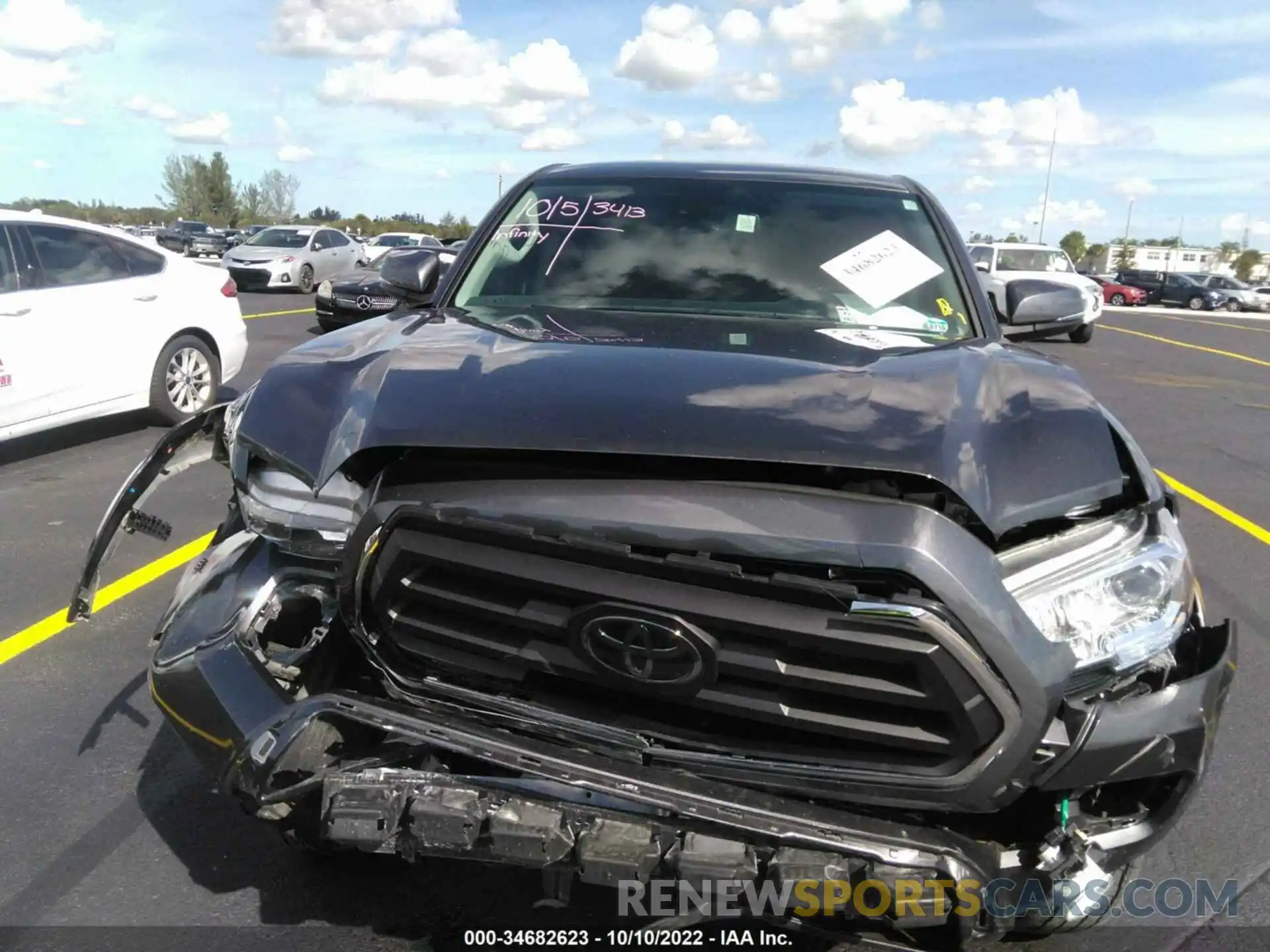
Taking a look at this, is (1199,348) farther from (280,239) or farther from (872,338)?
(872,338)

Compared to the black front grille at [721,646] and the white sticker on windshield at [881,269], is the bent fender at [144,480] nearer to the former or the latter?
the black front grille at [721,646]

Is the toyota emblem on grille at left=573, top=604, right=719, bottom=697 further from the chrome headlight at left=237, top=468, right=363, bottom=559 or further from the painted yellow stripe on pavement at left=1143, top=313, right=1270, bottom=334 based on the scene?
the painted yellow stripe on pavement at left=1143, top=313, right=1270, bottom=334

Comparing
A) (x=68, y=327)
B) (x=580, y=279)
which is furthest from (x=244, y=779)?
(x=68, y=327)

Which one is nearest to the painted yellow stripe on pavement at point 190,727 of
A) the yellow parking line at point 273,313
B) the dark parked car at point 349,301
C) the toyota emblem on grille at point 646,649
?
the toyota emblem on grille at point 646,649

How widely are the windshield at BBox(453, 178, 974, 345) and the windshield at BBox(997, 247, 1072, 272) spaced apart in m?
19.5

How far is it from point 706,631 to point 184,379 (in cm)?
722

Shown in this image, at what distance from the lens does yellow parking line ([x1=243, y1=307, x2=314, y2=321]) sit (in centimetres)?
1803

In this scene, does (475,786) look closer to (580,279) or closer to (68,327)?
(580,279)

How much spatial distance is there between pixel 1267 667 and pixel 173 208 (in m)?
95.9

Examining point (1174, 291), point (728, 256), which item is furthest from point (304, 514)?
point (1174, 291)

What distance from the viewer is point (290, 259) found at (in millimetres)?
23828

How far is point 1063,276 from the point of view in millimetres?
21125

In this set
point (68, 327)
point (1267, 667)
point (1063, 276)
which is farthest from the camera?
point (1063, 276)

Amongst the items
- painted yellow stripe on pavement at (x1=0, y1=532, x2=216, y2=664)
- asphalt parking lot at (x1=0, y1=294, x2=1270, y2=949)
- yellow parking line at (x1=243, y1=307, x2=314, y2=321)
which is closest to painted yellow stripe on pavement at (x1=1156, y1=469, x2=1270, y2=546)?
asphalt parking lot at (x1=0, y1=294, x2=1270, y2=949)
